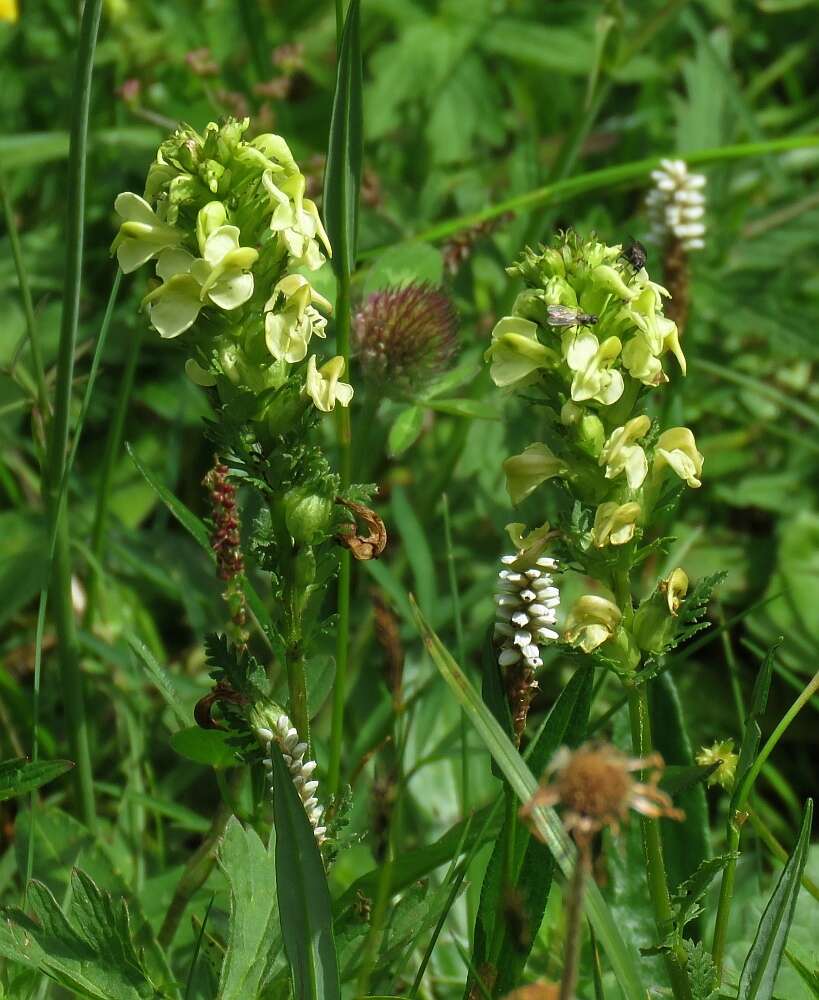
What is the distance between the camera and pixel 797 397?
3516 millimetres

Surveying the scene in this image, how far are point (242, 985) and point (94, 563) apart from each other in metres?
1.00

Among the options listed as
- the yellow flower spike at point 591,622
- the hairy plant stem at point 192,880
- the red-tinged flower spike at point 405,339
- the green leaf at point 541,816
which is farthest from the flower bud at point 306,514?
the red-tinged flower spike at point 405,339

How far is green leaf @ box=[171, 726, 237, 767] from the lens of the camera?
1707mm

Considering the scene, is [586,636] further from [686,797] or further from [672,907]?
[686,797]

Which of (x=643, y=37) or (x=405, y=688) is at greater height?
(x=643, y=37)

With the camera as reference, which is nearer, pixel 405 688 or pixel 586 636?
pixel 586 636

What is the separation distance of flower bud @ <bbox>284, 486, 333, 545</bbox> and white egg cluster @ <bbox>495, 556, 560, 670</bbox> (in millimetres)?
211

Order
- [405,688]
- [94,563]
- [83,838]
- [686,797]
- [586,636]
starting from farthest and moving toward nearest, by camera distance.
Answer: [405,688]
[94,563]
[83,838]
[686,797]
[586,636]

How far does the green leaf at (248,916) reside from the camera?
1.43 m

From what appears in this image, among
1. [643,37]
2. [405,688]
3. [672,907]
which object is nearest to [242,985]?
[672,907]

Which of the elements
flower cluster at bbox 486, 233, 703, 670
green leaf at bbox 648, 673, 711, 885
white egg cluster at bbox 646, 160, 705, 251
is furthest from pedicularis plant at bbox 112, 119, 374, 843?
white egg cluster at bbox 646, 160, 705, 251

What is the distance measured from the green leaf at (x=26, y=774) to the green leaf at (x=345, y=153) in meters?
0.72

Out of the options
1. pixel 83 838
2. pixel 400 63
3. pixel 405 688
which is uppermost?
pixel 400 63

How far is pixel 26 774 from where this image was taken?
154 cm
